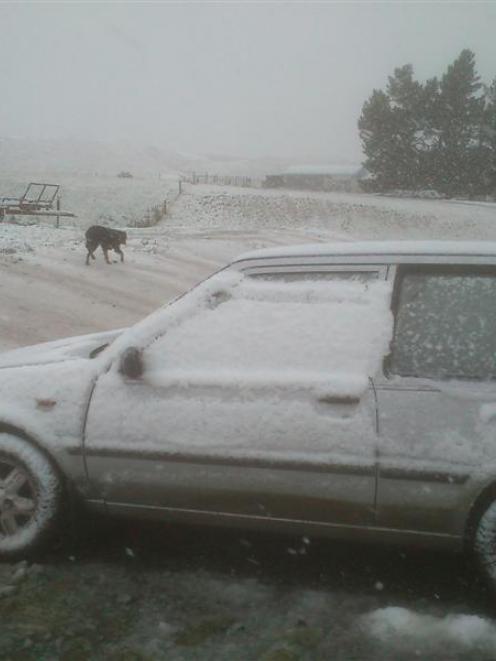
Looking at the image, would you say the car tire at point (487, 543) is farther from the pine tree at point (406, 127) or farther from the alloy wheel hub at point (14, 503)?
the pine tree at point (406, 127)

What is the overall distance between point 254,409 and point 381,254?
92 cm

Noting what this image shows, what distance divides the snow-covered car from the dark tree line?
198 ft

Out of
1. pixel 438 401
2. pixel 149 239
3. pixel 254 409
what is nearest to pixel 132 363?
pixel 254 409

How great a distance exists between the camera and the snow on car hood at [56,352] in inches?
147

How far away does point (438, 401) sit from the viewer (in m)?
2.96

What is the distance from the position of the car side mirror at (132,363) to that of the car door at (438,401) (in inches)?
43.1

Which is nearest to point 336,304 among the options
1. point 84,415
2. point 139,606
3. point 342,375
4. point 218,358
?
point 342,375

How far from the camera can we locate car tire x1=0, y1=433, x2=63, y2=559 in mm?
3389

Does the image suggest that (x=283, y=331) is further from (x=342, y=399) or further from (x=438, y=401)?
(x=438, y=401)

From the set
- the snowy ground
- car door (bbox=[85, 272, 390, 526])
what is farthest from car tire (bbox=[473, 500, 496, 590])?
car door (bbox=[85, 272, 390, 526])

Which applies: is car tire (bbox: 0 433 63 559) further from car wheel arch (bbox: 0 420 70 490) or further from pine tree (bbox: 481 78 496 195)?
pine tree (bbox: 481 78 496 195)

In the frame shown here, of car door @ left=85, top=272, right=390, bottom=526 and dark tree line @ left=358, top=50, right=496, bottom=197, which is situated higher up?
dark tree line @ left=358, top=50, right=496, bottom=197

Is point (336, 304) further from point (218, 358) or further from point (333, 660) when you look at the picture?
point (333, 660)

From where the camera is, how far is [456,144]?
60.1 metres
